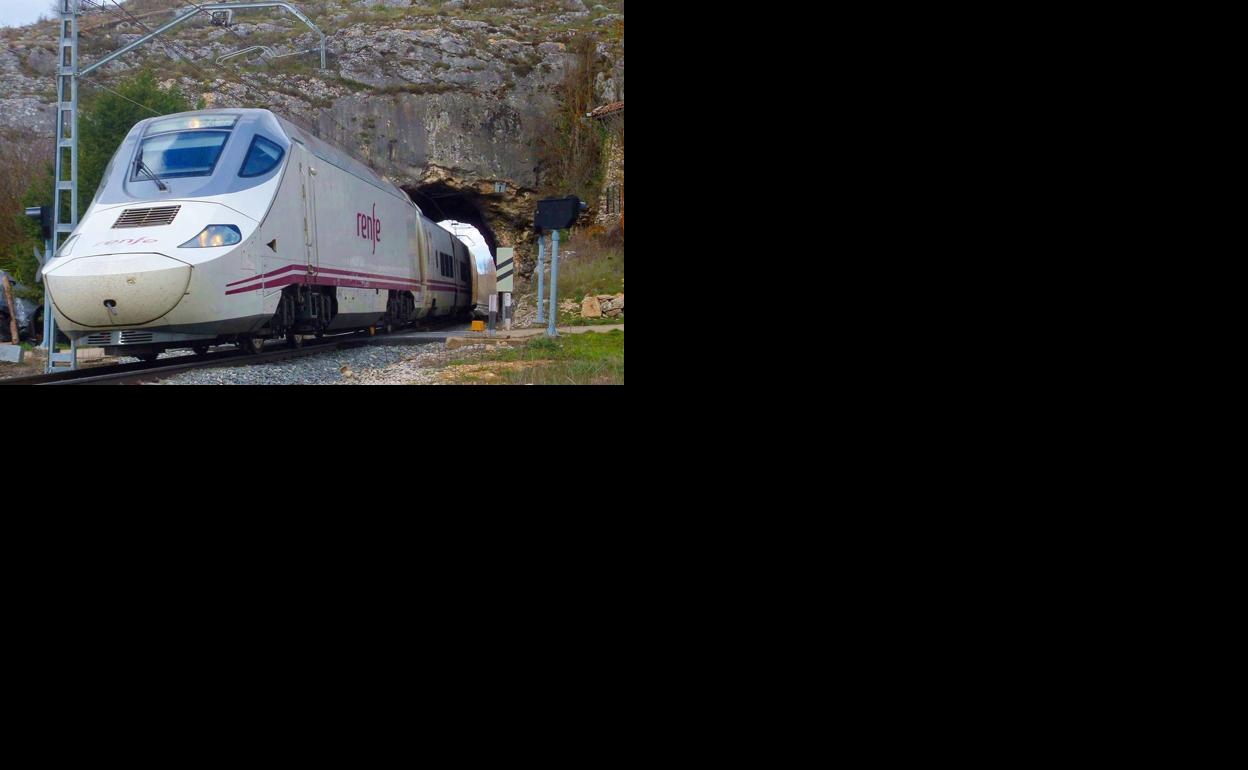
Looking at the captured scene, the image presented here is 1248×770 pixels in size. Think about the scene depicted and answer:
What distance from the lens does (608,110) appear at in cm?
510

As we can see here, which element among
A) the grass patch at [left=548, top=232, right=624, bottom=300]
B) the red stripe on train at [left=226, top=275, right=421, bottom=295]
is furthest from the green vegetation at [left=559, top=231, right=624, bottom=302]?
the red stripe on train at [left=226, top=275, right=421, bottom=295]

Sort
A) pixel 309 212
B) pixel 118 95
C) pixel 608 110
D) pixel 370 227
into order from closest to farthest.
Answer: pixel 608 110 < pixel 118 95 < pixel 309 212 < pixel 370 227

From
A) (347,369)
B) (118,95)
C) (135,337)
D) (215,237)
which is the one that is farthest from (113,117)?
(347,369)

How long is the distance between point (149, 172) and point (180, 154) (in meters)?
0.25

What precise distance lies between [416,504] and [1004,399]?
2.52 metres

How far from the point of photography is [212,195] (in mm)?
5551

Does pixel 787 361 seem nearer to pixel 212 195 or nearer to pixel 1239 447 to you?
pixel 1239 447

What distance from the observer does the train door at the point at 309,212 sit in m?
6.61

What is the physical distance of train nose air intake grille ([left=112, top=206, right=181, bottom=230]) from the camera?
16.8ft

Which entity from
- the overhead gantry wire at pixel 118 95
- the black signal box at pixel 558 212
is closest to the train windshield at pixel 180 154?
the overhead gantry wire at pixel 118 95

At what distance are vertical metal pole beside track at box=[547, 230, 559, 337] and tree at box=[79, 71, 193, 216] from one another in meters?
2.89

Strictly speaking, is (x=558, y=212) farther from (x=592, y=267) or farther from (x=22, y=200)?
(x=22, y=200)

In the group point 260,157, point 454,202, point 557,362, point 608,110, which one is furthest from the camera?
point 454,202

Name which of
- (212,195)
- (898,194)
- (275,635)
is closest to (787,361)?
(898,194)
